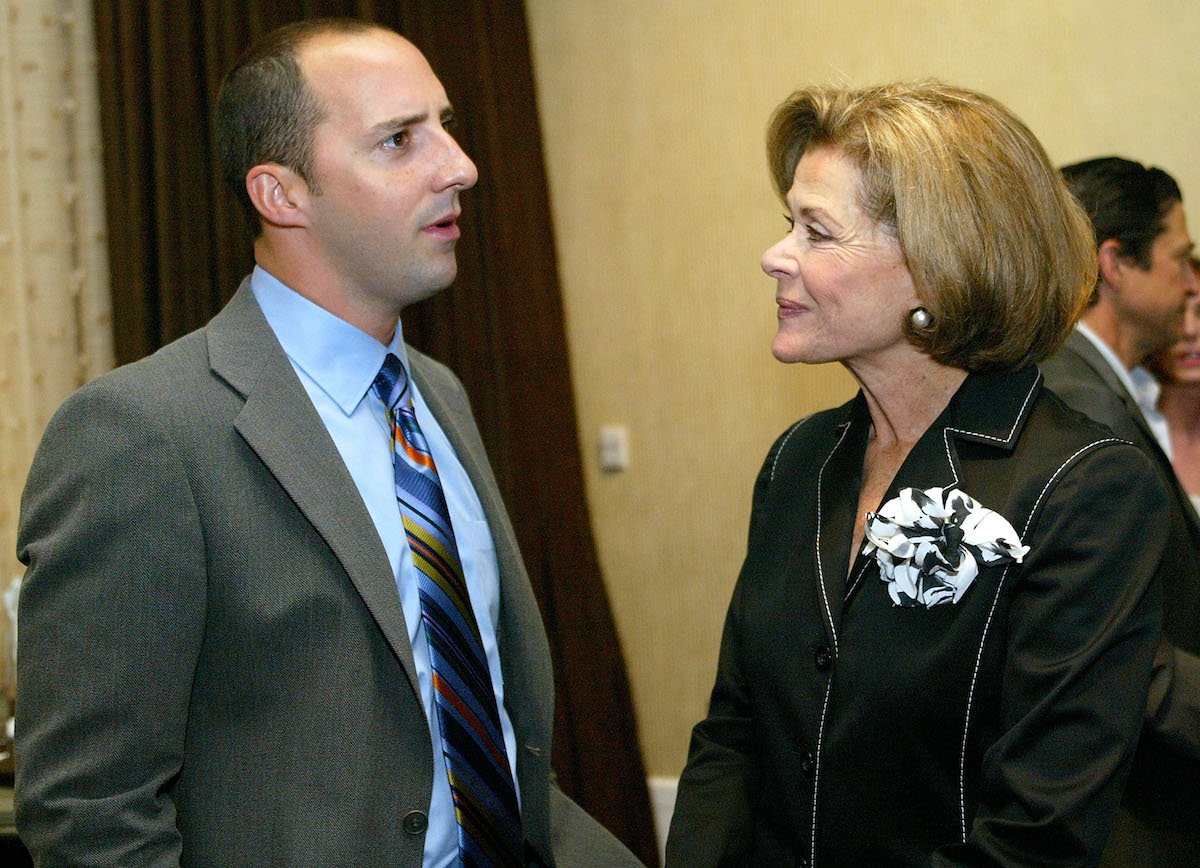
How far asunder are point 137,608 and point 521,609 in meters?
0.63

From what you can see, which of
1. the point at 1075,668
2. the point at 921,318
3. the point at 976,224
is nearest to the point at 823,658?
the point at 1075,668

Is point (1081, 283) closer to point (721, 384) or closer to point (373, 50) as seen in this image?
point (373, 50)

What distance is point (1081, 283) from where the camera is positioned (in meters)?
1.60

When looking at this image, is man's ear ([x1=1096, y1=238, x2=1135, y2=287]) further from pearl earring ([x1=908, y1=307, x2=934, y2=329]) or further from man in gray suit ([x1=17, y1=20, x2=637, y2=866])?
man in gray suit ([x1=17, y1=20, x2=637, y2=866])

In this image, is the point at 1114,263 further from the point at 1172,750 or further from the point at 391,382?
the point at 391,382

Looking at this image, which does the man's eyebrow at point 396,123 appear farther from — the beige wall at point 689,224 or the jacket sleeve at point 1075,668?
the beige wall at point 689,224

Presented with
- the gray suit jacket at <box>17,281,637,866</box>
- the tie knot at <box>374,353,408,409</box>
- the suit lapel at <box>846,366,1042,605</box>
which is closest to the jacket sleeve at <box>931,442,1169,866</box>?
the suit lapel at <box>846,366,1042,605</box>

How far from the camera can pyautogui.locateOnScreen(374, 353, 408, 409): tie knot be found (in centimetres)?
177

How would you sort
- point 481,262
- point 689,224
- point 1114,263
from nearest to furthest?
point 1114,263, point 481,262, point 689,224

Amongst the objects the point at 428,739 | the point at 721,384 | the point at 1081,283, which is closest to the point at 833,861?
the point at 428,739

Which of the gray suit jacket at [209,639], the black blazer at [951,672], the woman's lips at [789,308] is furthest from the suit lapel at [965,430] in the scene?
the gray suit jacket at [209,639]

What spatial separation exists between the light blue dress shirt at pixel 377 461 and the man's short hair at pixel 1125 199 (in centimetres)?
170

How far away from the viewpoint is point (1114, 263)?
2.75m

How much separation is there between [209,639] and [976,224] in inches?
44.1
